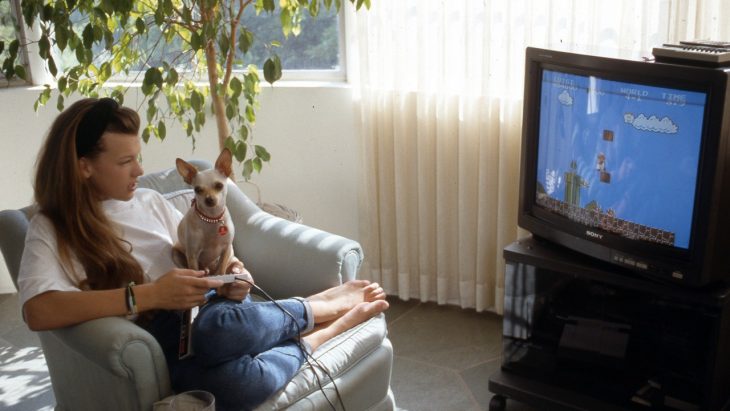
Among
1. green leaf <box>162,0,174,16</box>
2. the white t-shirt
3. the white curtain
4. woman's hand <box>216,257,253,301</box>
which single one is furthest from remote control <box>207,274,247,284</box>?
the white curtain

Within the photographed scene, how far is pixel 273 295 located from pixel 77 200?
68cm

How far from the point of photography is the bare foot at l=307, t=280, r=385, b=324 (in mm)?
2172

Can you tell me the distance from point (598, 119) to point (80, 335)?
54.7 inches

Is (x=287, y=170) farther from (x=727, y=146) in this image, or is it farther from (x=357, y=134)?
(x=727, y=146)

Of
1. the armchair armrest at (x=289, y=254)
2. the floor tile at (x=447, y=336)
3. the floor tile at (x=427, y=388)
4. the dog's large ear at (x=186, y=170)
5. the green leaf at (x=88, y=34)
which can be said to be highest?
the green leaf at (x=88, y=34)

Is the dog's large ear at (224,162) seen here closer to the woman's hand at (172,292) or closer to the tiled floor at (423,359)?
the woman's hand at (172,292)

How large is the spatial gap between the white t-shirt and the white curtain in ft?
3.45

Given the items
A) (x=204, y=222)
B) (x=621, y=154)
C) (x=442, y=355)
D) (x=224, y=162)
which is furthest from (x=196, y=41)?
(x=442, y=355)

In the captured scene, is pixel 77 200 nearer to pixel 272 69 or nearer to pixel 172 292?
pixel 172 292

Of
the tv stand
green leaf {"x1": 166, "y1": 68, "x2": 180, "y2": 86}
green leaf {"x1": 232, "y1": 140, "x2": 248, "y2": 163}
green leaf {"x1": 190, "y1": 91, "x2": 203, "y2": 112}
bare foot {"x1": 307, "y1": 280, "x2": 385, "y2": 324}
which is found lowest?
the tv stand

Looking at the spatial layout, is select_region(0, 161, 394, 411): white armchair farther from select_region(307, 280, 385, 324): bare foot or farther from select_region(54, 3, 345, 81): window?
select_region(54, 3, 345, 81): window

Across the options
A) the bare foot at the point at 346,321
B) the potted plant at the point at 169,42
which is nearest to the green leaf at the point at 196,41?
the potted plant at the point at 169,42

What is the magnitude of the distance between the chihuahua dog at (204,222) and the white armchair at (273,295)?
0.95 ft

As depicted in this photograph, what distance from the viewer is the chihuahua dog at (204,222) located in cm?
203
